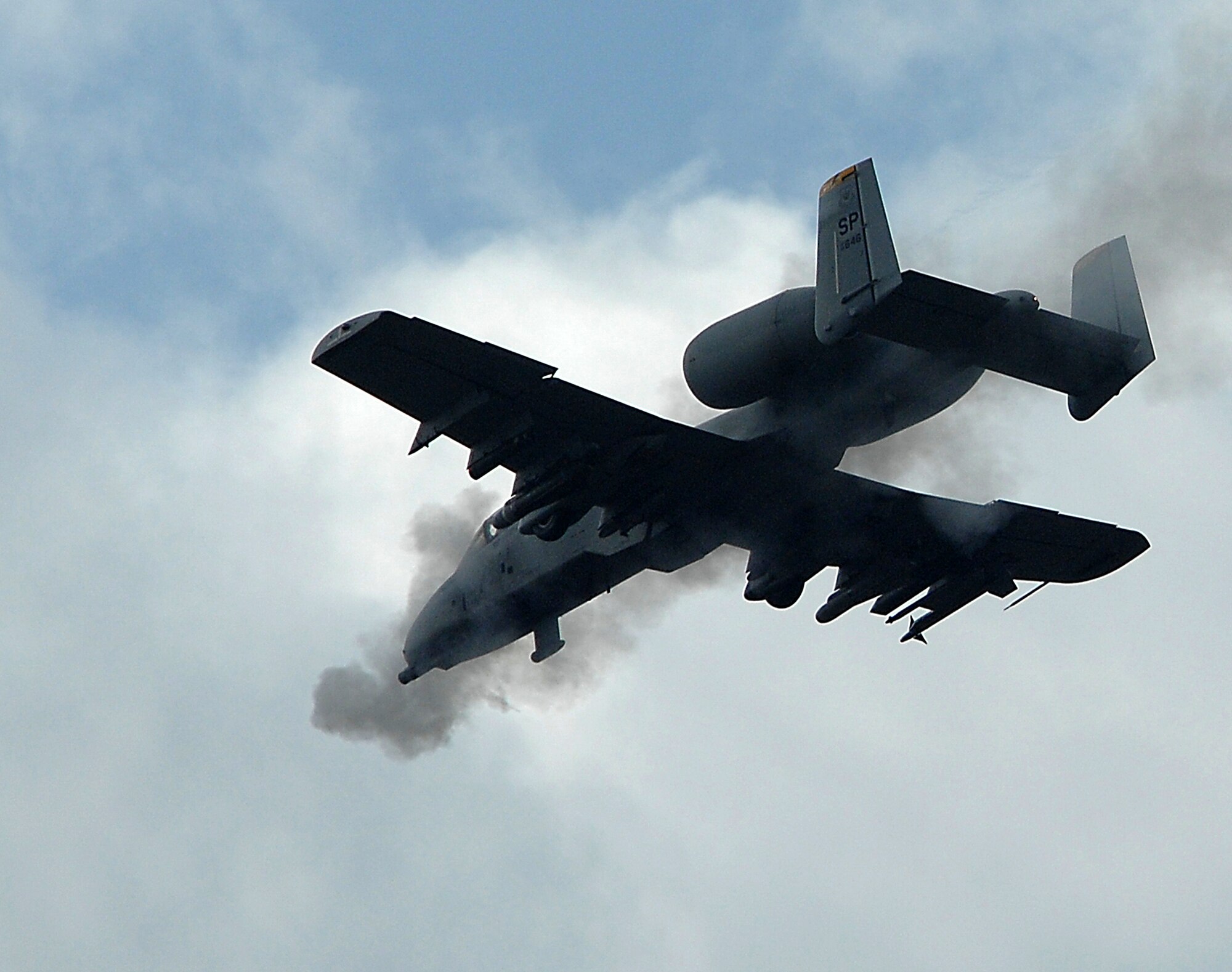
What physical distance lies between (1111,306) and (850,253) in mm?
4877

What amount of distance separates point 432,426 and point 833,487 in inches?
283

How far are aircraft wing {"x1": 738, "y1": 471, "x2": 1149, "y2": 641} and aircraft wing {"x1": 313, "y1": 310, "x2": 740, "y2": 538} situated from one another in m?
3.12

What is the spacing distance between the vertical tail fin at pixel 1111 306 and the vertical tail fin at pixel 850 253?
383 centimetres

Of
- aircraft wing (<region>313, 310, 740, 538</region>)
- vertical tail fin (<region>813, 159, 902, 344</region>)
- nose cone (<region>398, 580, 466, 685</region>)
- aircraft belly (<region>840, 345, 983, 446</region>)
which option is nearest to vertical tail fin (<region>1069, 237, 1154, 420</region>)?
aircraft belly (<region>840, 345, 983, 446</region>)

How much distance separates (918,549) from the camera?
1358 inches

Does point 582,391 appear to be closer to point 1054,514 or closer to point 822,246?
point 822,246

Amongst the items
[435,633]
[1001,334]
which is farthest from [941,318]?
[435,633]

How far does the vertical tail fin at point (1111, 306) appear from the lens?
27469 millimetres

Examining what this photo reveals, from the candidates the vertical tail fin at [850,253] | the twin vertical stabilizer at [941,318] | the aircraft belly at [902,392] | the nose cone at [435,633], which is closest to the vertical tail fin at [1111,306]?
the twin vertical stabilizer at [941,318]

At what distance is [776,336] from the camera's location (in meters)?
28.2

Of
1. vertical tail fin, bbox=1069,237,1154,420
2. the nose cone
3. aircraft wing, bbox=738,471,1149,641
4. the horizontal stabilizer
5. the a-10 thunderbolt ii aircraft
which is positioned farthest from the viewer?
the nose cone

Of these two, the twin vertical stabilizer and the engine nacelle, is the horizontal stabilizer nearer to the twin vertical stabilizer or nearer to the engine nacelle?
the twin vertical stabilizer

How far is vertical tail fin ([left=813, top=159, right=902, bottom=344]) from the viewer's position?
84.4 ft

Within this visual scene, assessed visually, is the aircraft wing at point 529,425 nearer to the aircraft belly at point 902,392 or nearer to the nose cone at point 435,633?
the aircraft belly at point 902,392
